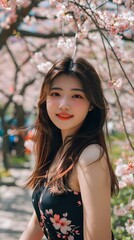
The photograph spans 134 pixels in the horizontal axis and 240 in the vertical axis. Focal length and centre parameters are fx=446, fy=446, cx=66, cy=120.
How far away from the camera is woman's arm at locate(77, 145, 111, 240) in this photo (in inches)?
58.2

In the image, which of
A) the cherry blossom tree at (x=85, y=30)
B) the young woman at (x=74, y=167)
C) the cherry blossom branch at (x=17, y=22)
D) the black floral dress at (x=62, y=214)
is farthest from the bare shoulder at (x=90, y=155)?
the cherry blossom branch at (x=17, y=22)

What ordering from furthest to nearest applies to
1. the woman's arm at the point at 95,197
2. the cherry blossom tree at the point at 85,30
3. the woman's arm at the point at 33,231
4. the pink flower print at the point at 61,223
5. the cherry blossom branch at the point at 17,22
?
the cherry blossom branch at the point at 17,22 → the cherry blossom tree at the point at 85,30 → the woman's arm at the point at 33,231 → the pink flower print at the point at 61,223 → the woman's arm at the point at 95,197

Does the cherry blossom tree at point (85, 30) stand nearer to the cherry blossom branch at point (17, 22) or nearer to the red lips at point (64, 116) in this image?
the cherry blossom branch at point (17, 22)

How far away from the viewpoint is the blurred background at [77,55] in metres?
2.61

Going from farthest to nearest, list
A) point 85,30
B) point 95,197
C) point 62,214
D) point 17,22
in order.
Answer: point 17,22
point 85,30
point 62,214
point 95,197

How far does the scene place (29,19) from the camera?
190 inches

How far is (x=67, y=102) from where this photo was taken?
167cm

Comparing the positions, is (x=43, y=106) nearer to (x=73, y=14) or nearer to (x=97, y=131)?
(x=97, y=131)

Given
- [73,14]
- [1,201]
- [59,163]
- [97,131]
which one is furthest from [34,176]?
[1,201]

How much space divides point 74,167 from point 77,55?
2.44 meters

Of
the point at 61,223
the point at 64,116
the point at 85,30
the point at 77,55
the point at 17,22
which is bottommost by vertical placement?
the point at 61,223

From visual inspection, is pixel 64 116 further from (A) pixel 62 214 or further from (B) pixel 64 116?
(A) pixel 62 214

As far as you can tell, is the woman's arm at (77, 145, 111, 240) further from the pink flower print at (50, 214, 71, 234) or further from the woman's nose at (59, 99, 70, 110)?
the woman's nose at (59, 99, 70, 110)

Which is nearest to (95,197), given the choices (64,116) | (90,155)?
(90,155)
